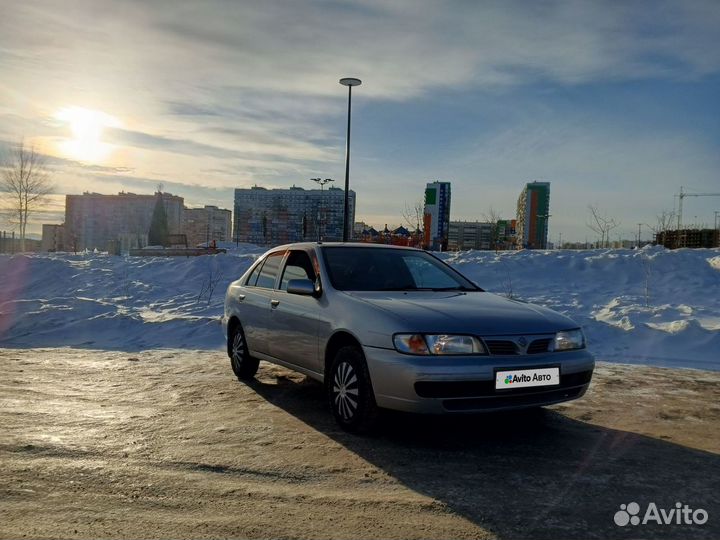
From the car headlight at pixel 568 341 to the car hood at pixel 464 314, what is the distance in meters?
0.05

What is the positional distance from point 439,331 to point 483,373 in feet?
1.36

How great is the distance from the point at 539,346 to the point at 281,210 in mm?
102251

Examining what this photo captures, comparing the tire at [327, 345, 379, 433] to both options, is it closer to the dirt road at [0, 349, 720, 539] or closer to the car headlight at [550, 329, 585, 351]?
the dirt road at [0, 349, 720, 539]

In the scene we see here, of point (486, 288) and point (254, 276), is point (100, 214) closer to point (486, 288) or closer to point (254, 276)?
point (486, 288)

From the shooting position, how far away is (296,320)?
545 cm

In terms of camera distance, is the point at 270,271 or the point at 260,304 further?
the point at 270,271

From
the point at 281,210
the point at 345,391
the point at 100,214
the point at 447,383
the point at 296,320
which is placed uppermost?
the point at 281,210

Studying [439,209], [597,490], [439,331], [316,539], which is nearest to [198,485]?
[316,539]

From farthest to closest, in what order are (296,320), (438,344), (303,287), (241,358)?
(241,358) → (296,320) → (303,287) → (438,344)

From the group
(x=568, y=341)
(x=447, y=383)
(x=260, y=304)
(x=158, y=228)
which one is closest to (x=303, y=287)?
(x=260, y=304)

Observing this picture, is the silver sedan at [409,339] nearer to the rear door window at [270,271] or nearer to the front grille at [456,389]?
the front grille at [456,389]

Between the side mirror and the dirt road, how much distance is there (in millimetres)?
1090

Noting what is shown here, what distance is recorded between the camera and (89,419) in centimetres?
502

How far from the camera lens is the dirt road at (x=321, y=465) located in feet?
10.0
